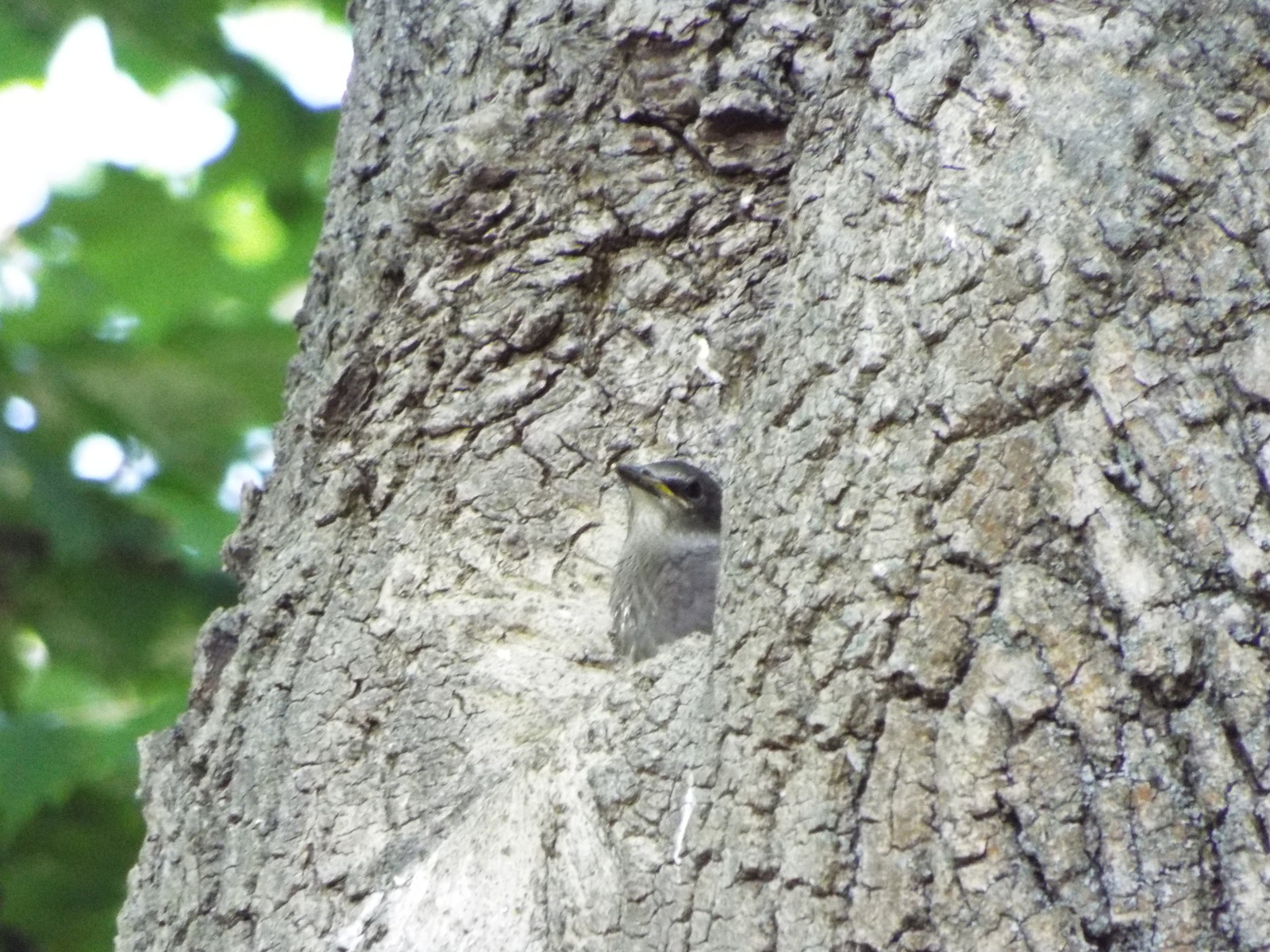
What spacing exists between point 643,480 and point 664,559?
552 millimetres

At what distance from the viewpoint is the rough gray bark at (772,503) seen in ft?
6.12

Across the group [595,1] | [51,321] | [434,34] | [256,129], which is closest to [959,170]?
[595,1]

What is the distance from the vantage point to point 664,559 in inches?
149

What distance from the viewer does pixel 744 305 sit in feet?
9.98

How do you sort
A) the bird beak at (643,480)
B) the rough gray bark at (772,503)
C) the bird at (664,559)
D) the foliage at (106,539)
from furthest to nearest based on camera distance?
the foliage at (106,539) → the bird at (664,559) → the bird beak at (643,480) → the rough gray bark at (772,503)

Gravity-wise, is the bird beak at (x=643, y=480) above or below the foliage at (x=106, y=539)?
below

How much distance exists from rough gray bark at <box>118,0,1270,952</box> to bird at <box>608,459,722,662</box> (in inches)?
3.5

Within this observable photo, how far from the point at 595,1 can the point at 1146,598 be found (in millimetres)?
1897

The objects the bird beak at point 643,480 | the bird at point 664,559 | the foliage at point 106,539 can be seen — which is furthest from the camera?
the foliage at point 106,539

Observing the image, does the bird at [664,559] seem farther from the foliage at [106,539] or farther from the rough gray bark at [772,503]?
the foliage at [106,539]

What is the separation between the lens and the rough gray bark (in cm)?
187

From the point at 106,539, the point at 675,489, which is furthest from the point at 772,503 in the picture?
the point at 106,539

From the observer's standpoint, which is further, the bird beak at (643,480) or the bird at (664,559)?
the bird at (664,559)

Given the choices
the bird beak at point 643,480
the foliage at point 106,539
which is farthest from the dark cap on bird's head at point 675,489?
the foliage at point 106,539
